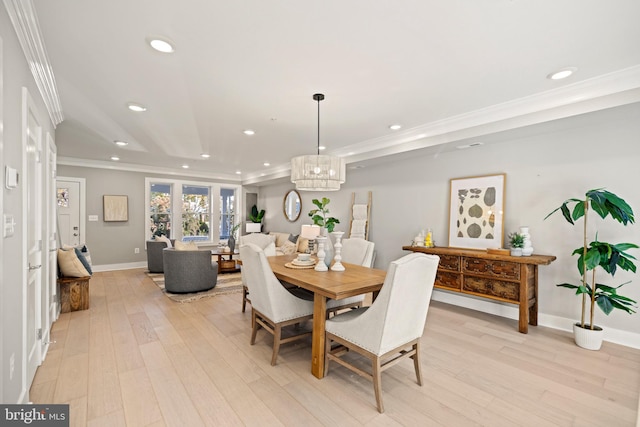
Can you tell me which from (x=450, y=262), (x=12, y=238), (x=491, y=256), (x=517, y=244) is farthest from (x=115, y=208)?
(x=517, y=244)

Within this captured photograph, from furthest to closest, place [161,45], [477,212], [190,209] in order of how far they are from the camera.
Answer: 1. [190,209]
2. [477,212]
3. [161,45]

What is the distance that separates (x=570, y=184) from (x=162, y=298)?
18.5 ft

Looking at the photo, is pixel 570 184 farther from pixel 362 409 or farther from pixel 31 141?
pixel 31 141

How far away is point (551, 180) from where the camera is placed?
355 cm

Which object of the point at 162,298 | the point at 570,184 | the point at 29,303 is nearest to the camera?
the point at 29,303

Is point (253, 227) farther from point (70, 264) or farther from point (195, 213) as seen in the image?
point (70, 264)

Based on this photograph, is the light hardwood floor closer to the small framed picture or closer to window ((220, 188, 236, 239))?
the small framed picture

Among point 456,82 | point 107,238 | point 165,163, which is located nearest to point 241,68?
point 456,82

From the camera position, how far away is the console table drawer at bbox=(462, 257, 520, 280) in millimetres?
3439

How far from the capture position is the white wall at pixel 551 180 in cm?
308

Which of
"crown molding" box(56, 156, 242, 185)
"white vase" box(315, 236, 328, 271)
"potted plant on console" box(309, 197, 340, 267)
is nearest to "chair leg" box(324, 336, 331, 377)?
"white vase" box(315, 236, 328, 271)

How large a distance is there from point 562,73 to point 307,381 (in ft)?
10.9

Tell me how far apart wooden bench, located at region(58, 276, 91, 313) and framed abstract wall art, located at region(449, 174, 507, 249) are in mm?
5134

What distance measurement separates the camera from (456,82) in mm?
2740
